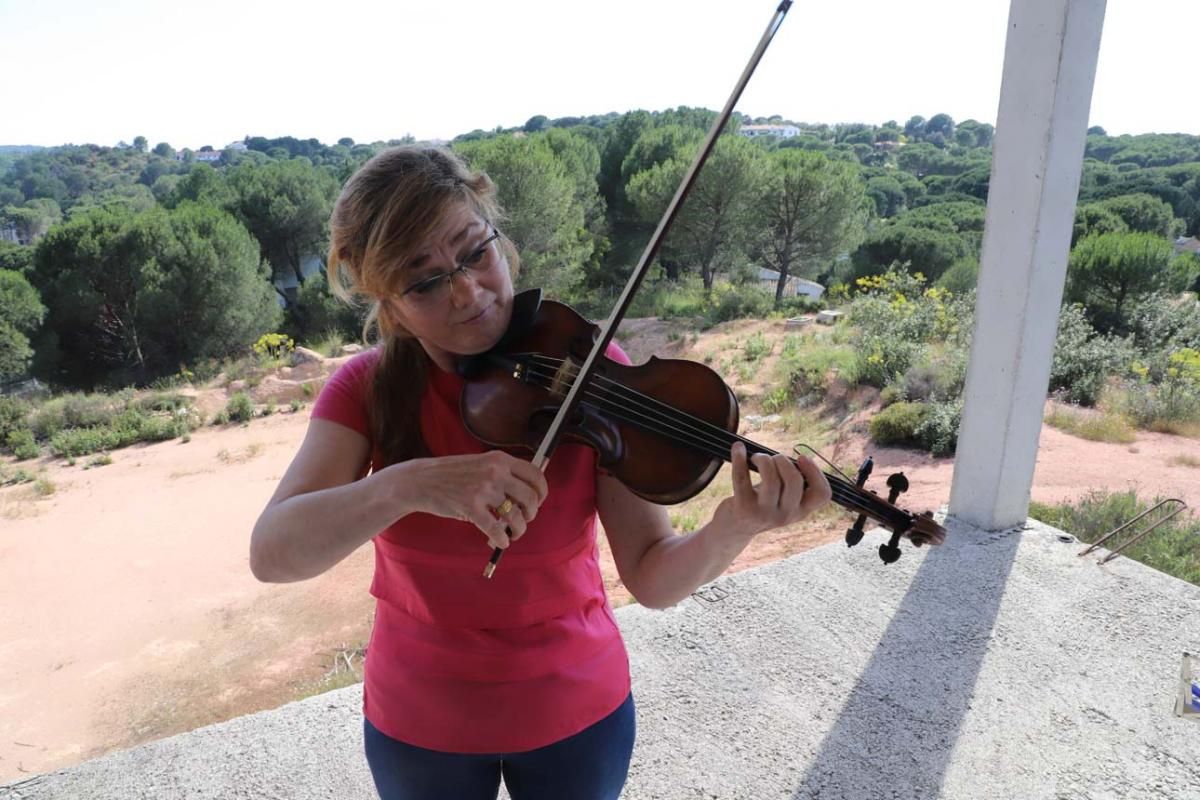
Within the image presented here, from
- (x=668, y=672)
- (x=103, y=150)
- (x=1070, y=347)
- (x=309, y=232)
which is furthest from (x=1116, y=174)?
(x=103, y=150)

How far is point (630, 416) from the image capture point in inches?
40.7

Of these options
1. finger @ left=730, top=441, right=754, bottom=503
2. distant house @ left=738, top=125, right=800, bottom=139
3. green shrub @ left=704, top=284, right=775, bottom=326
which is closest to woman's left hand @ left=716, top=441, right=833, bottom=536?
finger @ left=730, top=441, right=754, bottom=503

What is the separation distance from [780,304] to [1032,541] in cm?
1099

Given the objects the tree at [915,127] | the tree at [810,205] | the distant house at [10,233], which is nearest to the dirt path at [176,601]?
the tree at [810,205]

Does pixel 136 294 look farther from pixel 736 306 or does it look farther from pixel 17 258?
pixel 736 306

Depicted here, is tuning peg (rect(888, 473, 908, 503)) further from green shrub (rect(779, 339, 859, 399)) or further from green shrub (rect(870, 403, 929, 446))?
green shrub (rect(779, 339, 859, 399))

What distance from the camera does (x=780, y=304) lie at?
13406mm

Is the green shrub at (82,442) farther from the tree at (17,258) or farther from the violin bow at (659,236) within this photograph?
the violin bow at (659,236)

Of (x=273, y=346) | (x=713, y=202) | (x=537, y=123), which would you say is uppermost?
(x=537, y=123)

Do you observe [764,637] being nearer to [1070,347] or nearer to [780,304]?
[1070,347]

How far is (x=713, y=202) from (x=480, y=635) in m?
13.4

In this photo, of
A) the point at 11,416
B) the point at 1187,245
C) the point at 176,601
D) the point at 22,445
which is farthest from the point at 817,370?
the point at 11,416

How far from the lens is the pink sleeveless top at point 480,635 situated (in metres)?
0.87

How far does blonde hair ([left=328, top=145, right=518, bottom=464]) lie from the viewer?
873 mm
